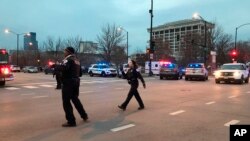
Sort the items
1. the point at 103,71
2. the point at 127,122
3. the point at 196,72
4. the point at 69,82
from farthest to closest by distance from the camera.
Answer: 1. the point at 103,71
2. the point at 196,72
3. the point at 127,122
4. the point at 69,82

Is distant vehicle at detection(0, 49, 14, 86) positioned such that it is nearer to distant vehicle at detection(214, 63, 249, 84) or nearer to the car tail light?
the car tail light

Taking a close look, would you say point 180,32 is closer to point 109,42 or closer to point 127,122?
point 109,42

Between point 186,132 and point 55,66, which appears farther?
point 55,66

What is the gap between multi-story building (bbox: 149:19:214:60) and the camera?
8012 cm

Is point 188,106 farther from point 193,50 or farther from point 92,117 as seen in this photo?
point 193,50

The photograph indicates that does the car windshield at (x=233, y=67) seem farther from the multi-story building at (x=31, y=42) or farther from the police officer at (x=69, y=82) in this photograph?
the multi-story building at (x=31, y=42)

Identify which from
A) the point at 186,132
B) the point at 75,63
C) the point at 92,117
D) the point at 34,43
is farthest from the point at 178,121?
the point at 34,43

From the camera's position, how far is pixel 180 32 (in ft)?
328

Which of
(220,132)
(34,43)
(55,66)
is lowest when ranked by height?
(220,132)

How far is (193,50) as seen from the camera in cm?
7900

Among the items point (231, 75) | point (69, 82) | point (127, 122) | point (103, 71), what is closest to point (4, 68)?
point (231, 75)

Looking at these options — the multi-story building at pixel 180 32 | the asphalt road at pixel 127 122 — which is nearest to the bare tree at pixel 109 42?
the multi-story building at pixel 180 32

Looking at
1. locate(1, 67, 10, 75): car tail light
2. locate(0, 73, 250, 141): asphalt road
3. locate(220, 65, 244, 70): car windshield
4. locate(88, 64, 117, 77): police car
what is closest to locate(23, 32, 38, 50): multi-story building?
locate(88, 64, 117, 77): police car

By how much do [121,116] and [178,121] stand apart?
1770 mm
